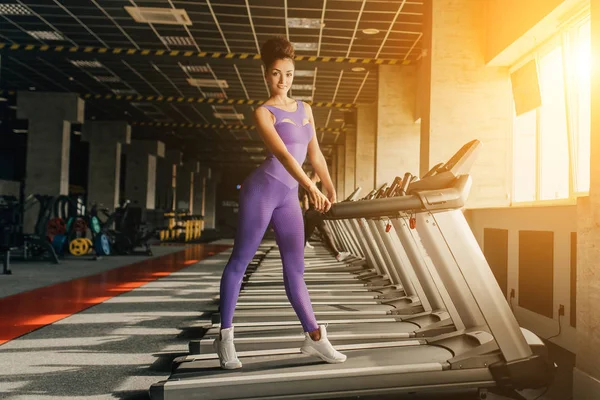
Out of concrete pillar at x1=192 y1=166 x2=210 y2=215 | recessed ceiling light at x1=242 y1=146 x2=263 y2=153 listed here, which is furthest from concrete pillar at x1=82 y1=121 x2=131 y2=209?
concrete pillar at x1=192 y1=166 x2=210 y2=215

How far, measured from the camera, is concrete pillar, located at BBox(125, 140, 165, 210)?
20.3 m

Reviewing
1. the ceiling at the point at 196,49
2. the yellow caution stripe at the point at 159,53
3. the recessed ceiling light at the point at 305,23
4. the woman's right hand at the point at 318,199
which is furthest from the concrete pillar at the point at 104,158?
the woman's right hand at the point at 318,199

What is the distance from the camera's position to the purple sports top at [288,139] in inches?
100

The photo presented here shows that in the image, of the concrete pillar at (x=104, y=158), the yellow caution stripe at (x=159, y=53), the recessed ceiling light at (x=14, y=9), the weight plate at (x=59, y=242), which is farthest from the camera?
the concrete pillar at (x=104, y=158)

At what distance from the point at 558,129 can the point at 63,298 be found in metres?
5.01

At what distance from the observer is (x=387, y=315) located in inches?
156

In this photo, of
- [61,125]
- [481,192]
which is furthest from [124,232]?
[481,192]

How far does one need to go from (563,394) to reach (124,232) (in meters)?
10.7

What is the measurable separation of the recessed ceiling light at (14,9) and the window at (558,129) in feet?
23.9

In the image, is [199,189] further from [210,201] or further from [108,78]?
[108,78]

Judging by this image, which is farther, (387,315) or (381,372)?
(387,315)

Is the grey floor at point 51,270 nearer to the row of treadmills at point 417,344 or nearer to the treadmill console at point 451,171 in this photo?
the row of treadmills at point 417,344

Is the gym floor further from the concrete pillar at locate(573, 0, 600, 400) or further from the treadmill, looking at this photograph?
the treadmill

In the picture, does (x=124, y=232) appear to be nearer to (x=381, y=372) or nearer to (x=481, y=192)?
(x=481, y=192)
